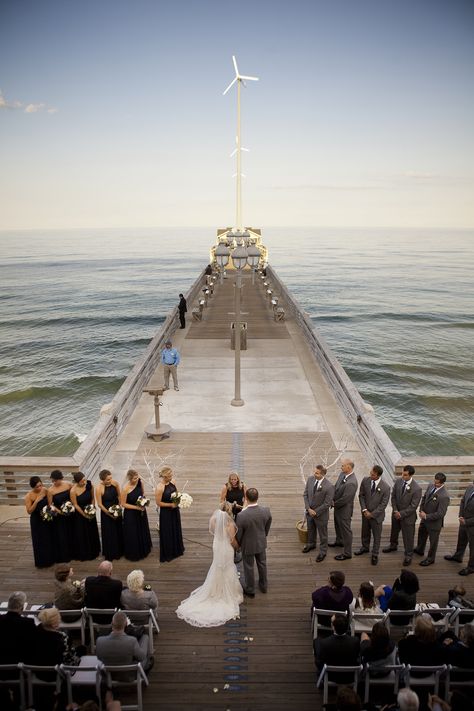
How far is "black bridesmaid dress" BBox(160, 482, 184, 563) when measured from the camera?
798 cm

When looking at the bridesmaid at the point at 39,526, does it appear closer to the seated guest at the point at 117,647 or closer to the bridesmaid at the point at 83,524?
the bridesmaid at the point at 83,524

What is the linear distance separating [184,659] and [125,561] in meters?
2.24

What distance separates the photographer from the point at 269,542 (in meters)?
8.80

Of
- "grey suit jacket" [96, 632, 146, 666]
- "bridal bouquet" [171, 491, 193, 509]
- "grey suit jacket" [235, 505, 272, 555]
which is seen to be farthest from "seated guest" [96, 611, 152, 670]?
"bridal bouquet" [171, 491, 193, 509]

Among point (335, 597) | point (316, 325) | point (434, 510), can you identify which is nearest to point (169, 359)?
point (434, 510)

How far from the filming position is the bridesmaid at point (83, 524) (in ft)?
26.0

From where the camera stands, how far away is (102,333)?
54.2 m

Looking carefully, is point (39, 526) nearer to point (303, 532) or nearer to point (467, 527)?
point (303, 532)

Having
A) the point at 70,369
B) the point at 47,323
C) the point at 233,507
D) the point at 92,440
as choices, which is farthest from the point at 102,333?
the point at 233,507

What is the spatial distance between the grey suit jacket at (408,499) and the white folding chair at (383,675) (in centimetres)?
278

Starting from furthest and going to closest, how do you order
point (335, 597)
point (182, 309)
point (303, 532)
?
1. point (182, 309)
2. point (303, 532)
3. point (335, 597)

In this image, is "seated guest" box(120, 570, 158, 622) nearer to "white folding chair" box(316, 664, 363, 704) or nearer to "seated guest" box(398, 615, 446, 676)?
"white folding chair" box(316, 664, 363, 704)

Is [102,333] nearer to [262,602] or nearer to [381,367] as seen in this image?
[381,367]

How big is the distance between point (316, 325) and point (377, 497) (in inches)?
2024
